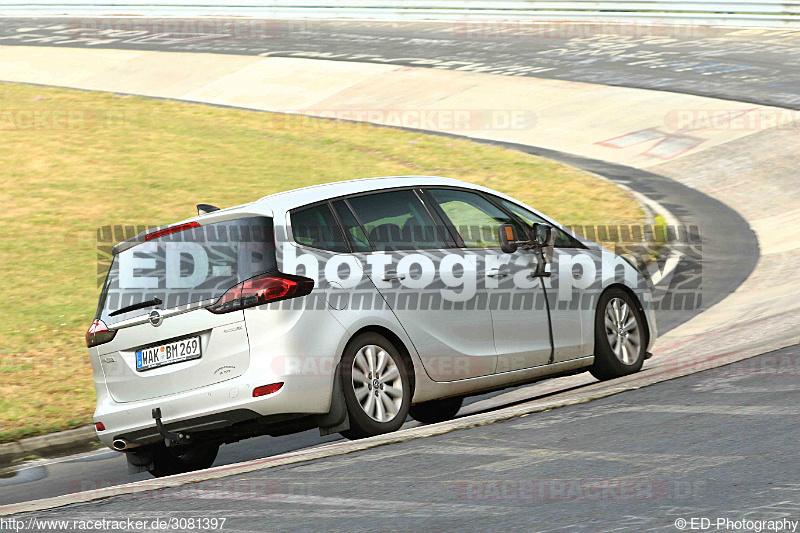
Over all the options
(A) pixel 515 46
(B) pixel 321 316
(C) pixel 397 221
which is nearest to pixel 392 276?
(C) pixel 397 221

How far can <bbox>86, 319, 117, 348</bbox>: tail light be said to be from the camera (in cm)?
707

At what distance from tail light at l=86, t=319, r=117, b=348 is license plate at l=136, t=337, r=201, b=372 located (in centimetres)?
28

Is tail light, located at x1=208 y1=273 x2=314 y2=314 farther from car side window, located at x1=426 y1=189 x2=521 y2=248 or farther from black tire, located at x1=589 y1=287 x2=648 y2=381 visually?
black tire, located at x1=589 y1=287 x2=648 y2=381

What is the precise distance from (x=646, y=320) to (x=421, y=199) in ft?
7.92

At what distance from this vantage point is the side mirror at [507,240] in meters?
8.00

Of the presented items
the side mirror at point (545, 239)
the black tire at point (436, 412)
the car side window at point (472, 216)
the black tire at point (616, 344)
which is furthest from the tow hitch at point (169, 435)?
the black tire at point (616, 344)

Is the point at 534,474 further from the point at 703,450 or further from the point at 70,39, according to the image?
the point at 70,39

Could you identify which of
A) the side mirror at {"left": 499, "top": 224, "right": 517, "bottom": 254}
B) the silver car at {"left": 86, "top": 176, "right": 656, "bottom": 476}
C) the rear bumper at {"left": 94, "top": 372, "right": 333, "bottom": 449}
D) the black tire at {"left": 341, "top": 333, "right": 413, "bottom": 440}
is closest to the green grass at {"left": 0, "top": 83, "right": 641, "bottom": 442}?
the silver car at {"left": 86, "top": 176, "right": 656, "bottom": 476}

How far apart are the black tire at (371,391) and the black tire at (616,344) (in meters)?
2.00

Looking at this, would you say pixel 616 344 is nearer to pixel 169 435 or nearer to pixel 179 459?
pixel 179 459

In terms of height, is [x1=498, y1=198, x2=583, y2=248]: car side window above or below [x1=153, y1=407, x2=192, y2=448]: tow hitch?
above

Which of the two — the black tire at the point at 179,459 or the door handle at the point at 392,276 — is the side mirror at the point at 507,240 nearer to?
the door handle at the point at 392,276

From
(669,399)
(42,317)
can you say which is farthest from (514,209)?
(42,317)

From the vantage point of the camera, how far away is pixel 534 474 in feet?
18.6
